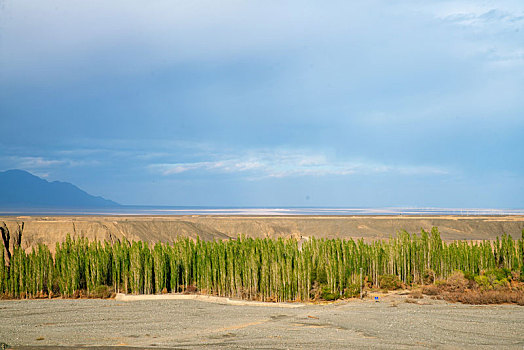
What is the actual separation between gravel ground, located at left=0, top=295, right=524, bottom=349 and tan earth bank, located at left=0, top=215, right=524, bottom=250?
30504mm

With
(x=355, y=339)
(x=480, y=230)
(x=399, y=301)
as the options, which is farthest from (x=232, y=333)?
(x=480, y=230)

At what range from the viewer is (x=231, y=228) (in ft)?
275

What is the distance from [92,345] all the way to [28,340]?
2.88 meters

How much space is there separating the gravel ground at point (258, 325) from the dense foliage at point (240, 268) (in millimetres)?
4203

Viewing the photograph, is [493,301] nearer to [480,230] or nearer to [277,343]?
[277,343]

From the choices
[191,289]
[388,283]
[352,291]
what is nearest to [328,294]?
[352,291]

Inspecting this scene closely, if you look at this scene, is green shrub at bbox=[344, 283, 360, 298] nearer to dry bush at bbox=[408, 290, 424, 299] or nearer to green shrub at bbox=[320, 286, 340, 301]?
green shrub at bbox=[320, 286, 340, 301]

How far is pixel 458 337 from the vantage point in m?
19.6

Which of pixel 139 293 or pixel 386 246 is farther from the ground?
pixel 386 246

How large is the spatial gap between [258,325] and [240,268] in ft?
40.6

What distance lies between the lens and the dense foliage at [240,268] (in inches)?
1321

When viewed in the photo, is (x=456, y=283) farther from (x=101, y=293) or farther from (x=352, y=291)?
(x=101, y=293)

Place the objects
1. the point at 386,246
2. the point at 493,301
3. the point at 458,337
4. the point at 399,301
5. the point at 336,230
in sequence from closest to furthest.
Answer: the point at 458,337 < the point at 493,301 < the point at 399,301 < the point at 386,246 < the point at 336,230

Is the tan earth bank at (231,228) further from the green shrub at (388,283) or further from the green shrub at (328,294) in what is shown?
the green shrub at (328,294)
